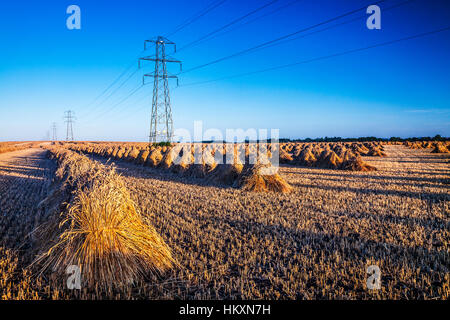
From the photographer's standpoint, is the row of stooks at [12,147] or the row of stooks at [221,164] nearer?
the row of stooks at [221,164]

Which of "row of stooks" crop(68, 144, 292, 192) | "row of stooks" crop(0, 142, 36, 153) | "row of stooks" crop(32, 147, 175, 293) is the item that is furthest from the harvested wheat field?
"row of stooks" crop(0, 142, 36, 153)

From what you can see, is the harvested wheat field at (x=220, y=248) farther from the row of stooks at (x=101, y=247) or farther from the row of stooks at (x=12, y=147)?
the row of stooks at (x=12, y=147)

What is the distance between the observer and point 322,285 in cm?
336

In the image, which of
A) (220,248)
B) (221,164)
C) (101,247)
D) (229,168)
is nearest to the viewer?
(101,247)

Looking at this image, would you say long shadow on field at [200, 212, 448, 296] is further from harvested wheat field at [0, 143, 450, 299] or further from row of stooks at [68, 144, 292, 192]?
row of stooks at [68, 144, 292, 192]

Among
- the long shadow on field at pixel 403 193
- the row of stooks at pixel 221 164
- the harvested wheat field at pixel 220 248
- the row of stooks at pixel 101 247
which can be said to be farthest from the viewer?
the row of stooks at pixel 221 164

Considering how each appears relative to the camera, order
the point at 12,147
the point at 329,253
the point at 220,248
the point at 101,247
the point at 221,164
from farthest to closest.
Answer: the point at 12,147 → the point at 221,164 → the point at 220,248 → the point at 329,253 → the point at 101,247

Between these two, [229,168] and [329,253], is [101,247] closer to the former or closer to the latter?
[329,253]

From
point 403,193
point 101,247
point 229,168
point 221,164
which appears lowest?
point 403,193

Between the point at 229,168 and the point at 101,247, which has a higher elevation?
the point at 229,168

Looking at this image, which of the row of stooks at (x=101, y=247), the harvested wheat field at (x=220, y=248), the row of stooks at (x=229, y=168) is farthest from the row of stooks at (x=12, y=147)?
the row of stooks at (x=101, y=247)

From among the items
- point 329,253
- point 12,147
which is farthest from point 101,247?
point 12,147
